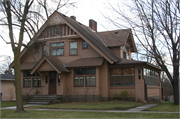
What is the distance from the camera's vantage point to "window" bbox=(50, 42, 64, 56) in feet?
72.9

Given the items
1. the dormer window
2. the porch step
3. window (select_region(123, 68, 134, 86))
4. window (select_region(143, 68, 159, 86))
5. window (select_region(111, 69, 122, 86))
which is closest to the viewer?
the porch step

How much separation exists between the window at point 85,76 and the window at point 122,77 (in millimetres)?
1911

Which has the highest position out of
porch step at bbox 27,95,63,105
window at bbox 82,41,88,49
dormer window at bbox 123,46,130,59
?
window at bbox 82,41,88,49

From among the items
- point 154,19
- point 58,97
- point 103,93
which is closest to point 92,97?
point 103,93

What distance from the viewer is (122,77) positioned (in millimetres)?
20219

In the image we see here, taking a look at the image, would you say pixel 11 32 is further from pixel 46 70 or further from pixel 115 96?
pixel 115 96

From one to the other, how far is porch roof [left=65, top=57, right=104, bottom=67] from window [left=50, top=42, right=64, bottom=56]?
196 cm

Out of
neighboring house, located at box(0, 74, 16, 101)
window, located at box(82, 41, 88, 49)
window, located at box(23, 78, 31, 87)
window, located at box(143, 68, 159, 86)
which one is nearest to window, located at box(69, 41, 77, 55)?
window, located at box(82, 41, 88, 49)

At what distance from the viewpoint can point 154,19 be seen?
12523mm

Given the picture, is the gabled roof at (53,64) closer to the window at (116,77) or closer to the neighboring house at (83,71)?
the neighboring house at (83,71)

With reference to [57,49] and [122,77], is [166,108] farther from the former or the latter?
[57,49]

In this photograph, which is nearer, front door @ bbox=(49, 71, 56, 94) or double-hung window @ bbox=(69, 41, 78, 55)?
front door @ bbox=(49, 71, 56, 94)

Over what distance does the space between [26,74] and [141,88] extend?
40.8 ft

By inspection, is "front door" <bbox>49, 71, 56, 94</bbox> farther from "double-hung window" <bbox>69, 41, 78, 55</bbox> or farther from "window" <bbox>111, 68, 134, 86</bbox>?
"window" <bbox>111, 68, 134, 86</bbox>
